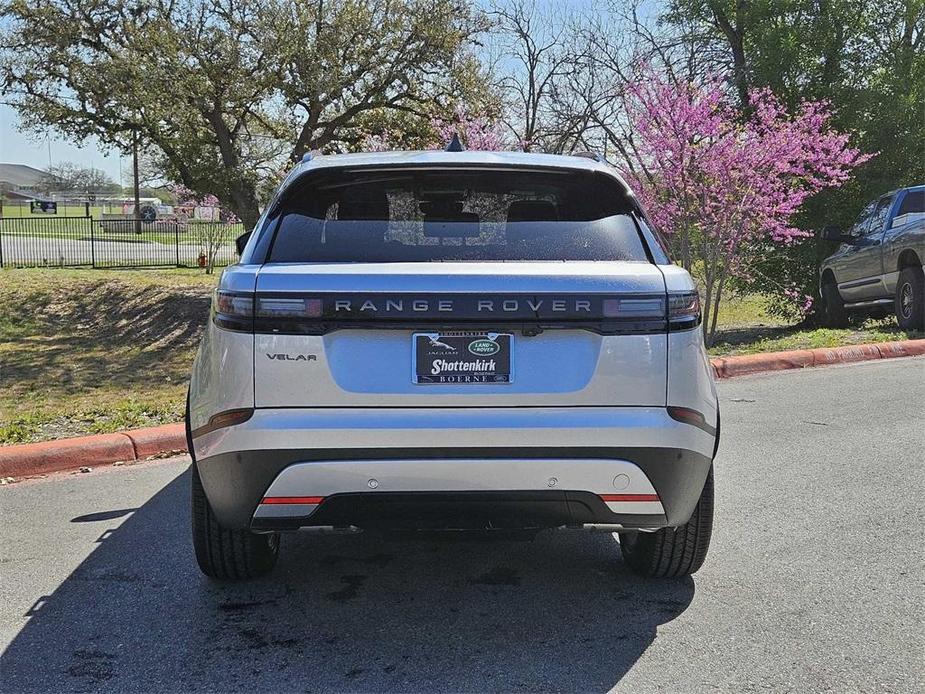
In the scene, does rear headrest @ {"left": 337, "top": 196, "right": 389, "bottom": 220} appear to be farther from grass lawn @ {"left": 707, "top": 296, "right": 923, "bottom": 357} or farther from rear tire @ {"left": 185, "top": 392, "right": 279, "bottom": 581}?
grass lawn @ {"left": 707, "top": 296, "right": 923, "bottom": 357}

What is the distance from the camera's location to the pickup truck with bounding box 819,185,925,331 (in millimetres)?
11836

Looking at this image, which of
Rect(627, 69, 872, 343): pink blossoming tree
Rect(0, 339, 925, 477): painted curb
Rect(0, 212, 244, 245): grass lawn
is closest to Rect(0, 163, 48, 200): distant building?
Rect(0, 212, 244, 245): grass lawn

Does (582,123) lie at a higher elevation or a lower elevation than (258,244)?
higher

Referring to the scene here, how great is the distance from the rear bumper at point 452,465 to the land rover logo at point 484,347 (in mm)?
194

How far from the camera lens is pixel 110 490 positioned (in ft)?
18.0

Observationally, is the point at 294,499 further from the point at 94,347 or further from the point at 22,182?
the point at 22,182

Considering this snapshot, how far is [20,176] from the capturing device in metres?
117

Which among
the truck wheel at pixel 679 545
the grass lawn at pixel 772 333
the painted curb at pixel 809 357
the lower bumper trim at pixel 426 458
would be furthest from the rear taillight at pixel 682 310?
the grass lawn at pixel 772 333

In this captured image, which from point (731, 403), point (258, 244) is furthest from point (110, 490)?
point (731, 403)

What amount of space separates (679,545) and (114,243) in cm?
3011

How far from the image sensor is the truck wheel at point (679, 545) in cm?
373

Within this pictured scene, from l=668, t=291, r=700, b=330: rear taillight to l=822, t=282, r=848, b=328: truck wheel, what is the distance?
11682 mm

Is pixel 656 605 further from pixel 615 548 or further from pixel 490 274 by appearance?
pixel 490 274

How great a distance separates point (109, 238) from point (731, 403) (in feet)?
94.1
